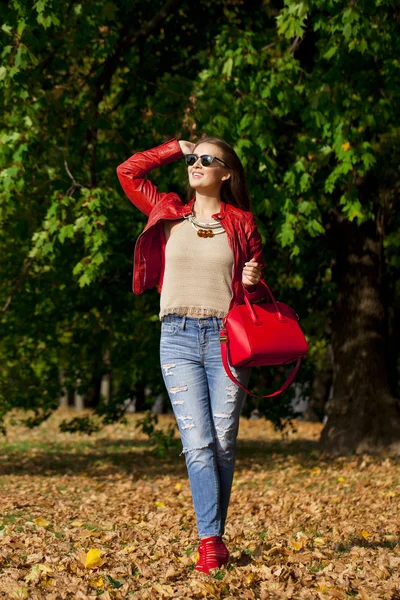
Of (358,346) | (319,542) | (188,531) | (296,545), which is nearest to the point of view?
(296,545)

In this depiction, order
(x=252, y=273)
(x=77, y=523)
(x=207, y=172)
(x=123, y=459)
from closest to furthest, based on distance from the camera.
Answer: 1. (x=252, y=273)
2. (x=207, y=172)
3. (x=77, y=523)
4. (x=123, y=459)

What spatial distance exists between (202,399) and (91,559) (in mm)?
1268

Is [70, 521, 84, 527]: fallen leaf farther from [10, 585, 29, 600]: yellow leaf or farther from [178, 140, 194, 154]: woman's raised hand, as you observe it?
[178, 140, 194, 154]: woman's raised hand

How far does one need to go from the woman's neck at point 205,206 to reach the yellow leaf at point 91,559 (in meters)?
2.06

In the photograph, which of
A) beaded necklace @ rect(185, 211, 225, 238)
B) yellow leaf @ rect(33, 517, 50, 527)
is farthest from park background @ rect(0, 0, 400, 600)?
beaded necklace @ rect(185, 211, 225, 238)

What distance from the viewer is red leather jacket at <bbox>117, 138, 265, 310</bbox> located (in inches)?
192

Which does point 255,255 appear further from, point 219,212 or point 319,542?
point 319,542

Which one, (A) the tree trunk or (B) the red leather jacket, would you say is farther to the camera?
(A) the tree trunk

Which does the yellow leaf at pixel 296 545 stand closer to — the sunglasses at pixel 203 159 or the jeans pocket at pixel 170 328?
the jeans pocket at pixel 170 328

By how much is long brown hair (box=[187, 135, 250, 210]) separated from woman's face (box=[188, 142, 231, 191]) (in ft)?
0.11

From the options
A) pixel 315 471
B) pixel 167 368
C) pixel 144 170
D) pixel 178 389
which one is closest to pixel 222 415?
pixel 178 389

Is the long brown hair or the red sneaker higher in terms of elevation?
the long brown hair

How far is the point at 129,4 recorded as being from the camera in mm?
11891

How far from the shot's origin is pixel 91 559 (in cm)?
539
